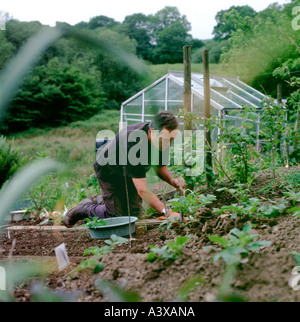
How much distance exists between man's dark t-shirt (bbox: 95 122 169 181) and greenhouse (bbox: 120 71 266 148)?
6149mm

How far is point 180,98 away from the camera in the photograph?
30.7 ft

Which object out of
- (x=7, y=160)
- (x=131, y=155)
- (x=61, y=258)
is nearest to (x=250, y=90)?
(x=131, y=155)

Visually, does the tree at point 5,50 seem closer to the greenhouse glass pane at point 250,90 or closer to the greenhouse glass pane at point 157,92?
the greenhouse glass pane at point 157,92

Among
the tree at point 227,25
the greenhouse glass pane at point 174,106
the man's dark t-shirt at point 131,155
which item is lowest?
the man's dark t-shirt at point 131,155

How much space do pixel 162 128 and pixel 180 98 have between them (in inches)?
254

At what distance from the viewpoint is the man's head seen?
312 centimetres

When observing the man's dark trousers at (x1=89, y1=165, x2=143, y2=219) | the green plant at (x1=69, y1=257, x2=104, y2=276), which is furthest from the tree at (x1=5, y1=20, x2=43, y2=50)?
the man's dark trousers at (x1=89, y1=165, x2=143, y2=219)

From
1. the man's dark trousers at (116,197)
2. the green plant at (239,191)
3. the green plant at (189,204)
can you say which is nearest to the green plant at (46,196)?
the man's dark trousers at (116,197)

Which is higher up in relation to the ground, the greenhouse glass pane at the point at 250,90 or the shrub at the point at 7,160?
the greenhouse glass pane at the point at 250,90

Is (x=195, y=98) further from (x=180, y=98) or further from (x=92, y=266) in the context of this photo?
(x=92, y=266)

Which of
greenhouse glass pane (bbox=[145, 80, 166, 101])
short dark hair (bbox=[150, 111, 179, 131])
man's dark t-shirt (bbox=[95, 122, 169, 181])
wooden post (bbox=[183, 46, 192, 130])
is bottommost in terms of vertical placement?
man's dark t-shirt (bbox=[95, 122, 169, 181])

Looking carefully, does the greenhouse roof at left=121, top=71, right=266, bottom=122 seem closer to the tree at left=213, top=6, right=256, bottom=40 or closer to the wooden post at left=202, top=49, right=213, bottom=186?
the wooden post at left=202, top=49, right=213, bottom=186

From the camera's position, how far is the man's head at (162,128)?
3115mm
